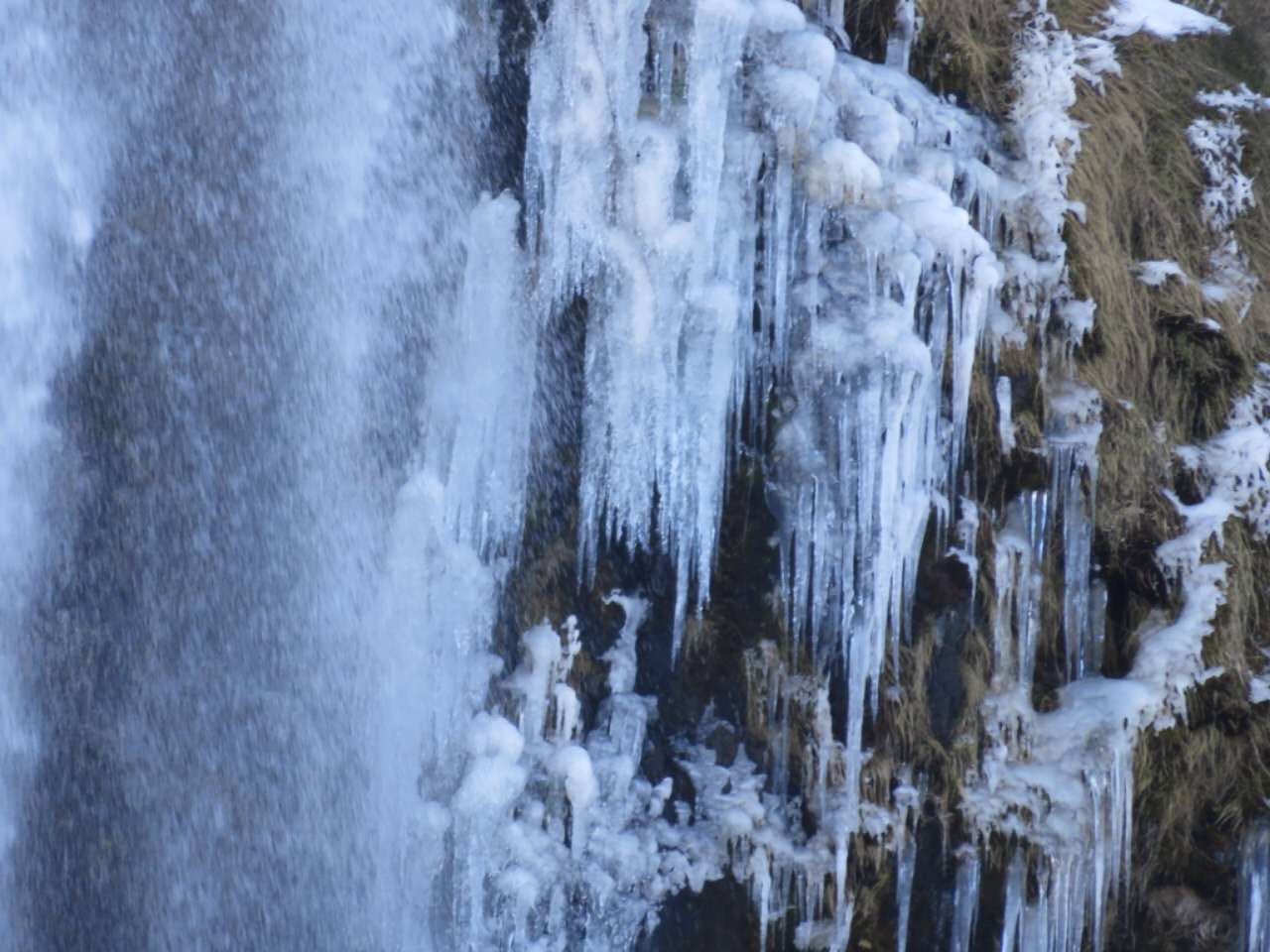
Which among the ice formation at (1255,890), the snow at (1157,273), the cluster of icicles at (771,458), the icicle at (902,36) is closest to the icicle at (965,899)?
the cluster of icicles at (771,458)

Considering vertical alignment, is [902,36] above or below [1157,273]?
above

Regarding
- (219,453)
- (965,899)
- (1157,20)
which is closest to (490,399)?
(219,453)

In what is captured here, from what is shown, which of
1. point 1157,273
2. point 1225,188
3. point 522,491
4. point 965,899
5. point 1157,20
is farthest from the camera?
point 1157,20

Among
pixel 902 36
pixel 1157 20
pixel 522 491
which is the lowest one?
pixel 522 491

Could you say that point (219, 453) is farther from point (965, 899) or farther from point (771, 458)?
point (965, 899)

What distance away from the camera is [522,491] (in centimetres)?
389

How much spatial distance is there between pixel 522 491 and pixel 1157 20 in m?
2.50

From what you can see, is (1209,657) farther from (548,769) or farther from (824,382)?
(548,769)

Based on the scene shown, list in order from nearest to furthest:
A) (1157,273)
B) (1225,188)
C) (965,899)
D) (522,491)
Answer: (522,491)
(965,899)
(1157,273)
(1225,188)

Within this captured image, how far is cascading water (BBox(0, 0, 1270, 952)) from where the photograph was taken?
12.4ft

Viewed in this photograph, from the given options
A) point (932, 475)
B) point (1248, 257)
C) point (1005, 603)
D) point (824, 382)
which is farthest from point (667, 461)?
point (1248, 257)

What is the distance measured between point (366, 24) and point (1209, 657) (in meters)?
2.90

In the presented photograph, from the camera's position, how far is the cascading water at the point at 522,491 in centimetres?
377

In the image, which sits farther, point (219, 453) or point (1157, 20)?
point (1157, 20)
